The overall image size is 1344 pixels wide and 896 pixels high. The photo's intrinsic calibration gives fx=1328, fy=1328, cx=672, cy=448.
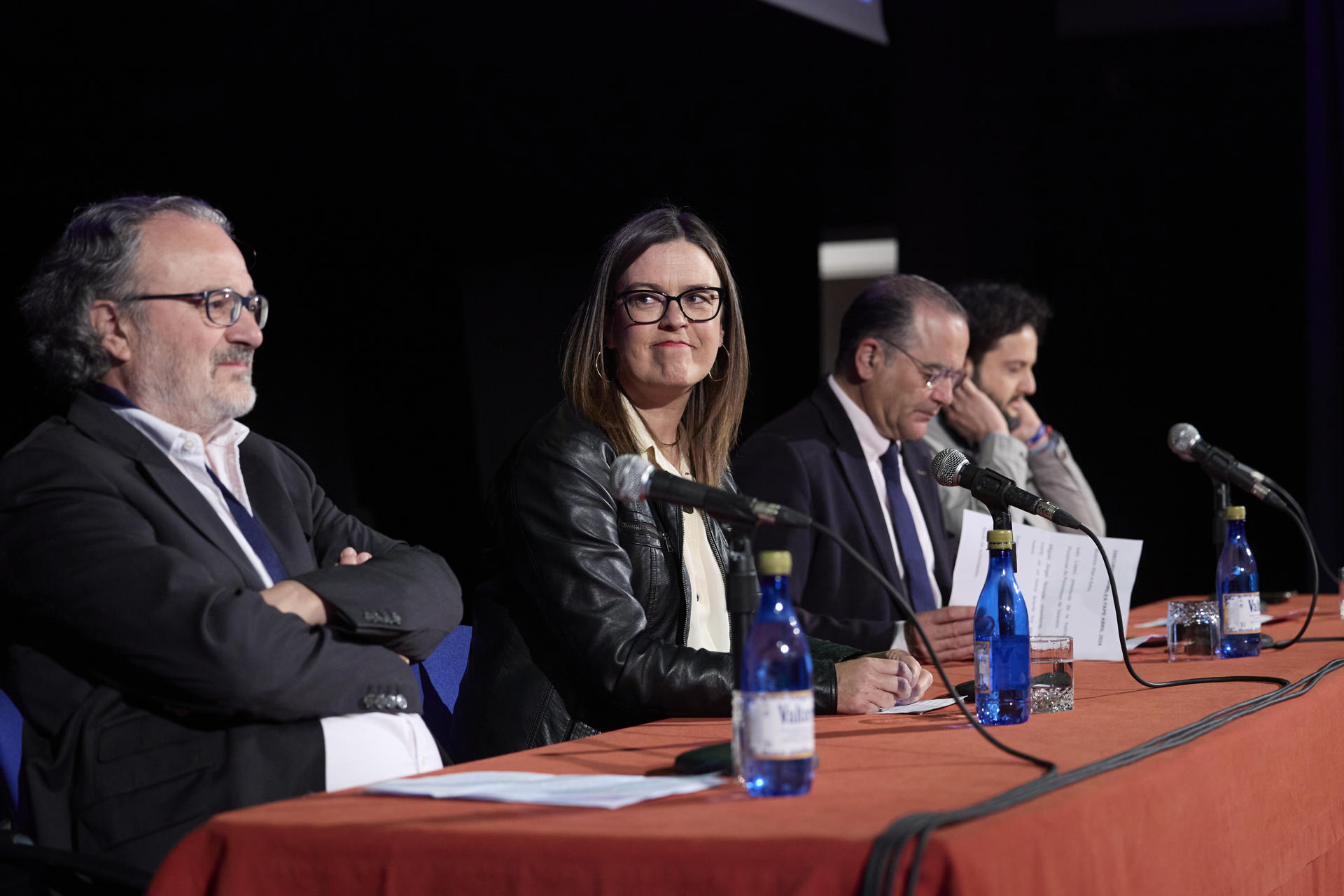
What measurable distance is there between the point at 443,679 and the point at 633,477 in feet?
3.25

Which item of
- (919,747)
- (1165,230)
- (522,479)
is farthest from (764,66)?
(919,747)

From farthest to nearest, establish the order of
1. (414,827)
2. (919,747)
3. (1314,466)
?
(1314,466), (919,747), (414,827)

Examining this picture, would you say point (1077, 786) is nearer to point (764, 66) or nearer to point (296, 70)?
A: point (296, 70)

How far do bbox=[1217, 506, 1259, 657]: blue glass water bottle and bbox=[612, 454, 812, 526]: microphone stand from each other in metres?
1.41

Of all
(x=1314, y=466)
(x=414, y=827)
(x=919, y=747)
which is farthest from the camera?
(x=1314, y=466)

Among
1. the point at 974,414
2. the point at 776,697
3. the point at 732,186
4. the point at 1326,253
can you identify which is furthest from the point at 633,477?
the point at 732,186

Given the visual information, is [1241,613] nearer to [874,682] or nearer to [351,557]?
[874,682]

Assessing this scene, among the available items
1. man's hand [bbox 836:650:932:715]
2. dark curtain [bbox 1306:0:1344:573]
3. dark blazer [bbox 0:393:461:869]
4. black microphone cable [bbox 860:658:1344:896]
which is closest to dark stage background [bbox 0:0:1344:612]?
dark curtain [bbox 1306:0:1344:573]

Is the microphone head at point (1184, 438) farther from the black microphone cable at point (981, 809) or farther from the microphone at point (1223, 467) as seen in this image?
the black microphone cable at point (981, 809)

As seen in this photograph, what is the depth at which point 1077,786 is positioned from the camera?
1174mm

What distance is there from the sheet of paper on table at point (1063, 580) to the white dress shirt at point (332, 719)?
113cm

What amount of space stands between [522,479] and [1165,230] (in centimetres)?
412

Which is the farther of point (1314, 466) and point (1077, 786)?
point (1314, 466)

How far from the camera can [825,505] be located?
285 centimetres
